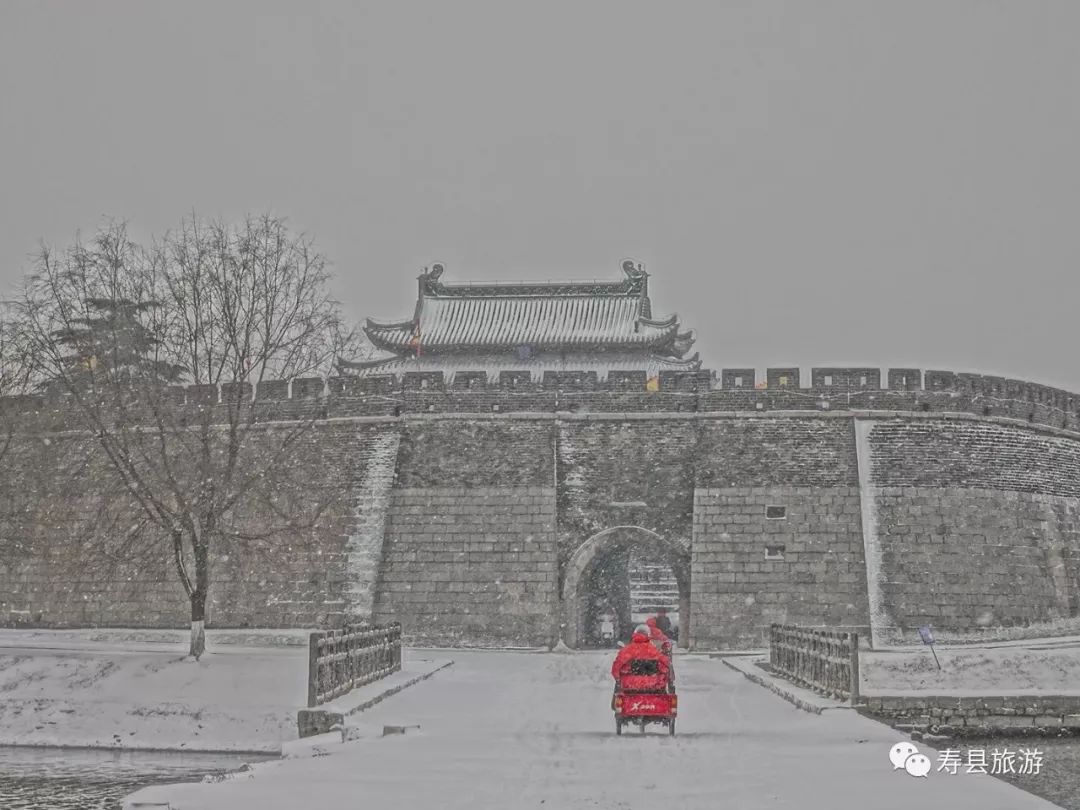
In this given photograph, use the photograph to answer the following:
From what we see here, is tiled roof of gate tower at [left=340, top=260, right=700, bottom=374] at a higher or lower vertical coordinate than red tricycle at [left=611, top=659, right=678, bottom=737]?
higher

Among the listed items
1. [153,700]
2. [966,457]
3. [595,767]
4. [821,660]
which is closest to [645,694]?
[595,767]

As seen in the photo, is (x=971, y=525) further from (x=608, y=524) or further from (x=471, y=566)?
(x=471, y=566)

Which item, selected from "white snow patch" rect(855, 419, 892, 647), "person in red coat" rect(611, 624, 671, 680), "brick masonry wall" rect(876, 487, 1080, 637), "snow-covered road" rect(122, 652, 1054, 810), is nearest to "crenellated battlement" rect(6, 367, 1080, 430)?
"white snow patch" rect(855, 419, 892, 647)

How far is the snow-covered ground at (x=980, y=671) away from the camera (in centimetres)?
1697

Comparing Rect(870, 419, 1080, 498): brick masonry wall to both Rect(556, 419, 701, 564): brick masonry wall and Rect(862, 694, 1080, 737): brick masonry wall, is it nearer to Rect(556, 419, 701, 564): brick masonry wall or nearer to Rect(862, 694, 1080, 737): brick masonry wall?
Rect(556, 419, 701, 564): brick masonry wall

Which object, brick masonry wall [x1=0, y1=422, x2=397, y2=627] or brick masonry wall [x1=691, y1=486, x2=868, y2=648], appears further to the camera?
brick masonry wall [x1=0, y1=422, x2=397, y2=627]

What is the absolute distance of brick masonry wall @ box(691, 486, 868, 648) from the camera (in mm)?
22469

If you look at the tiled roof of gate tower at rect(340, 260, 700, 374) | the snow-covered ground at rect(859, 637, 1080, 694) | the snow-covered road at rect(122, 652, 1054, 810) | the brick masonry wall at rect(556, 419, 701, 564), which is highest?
the tiled roof of gate tower at rect(340, 260, 700, 374)

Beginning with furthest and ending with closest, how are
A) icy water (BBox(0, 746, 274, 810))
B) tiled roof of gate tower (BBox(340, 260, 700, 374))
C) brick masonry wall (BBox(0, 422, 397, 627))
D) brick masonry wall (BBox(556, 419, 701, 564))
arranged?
tiled roof of gate tower (BBox(340, 260, 700, 374))
brick masonry wall (BBox(556, 419, 701, 564))
brick masonry wall (BBox(0, 422, 397, 627))
icy water (BBox(0, 746, 274, 810))

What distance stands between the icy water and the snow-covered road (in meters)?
1.91

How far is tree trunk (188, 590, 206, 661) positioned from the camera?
18406 millimetres

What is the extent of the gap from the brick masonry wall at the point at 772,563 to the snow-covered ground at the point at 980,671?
3443 millimetres

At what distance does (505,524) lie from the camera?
23.8 meters

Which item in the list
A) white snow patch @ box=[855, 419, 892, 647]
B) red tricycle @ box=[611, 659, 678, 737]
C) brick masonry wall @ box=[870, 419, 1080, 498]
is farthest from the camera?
brick masonry wall @ box=[870, 419, 1080, 498]
